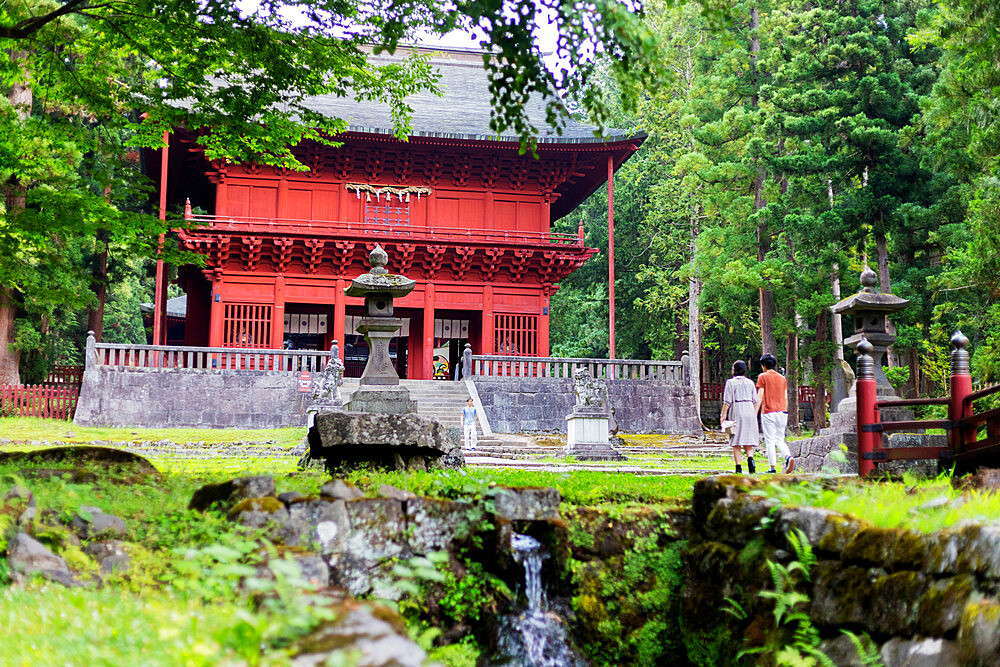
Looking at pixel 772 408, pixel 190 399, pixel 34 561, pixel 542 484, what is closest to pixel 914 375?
pixel 772 408

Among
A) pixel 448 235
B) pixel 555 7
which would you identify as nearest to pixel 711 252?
pixel 448 235

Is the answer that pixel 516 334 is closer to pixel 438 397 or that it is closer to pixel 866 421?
pixel 438 397

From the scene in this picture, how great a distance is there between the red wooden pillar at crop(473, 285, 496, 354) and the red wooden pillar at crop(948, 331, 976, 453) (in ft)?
51.7

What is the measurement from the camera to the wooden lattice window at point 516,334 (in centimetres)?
2422

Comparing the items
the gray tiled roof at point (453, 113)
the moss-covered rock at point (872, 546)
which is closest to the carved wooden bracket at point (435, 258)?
the gray tiled roof at point (453, 113)

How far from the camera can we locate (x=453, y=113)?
Answer: 2631cm

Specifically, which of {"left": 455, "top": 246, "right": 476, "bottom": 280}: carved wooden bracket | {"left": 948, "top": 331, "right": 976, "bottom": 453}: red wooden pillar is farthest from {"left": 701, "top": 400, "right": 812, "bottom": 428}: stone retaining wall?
{"left": 948, "top": 331, "right": 976, "bottom": 453}: red wooden pillar

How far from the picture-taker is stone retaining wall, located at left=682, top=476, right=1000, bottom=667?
452cm

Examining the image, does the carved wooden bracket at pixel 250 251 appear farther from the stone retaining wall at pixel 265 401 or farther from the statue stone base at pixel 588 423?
the statue stone base at pixel 588 423

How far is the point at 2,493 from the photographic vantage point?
18.3ft

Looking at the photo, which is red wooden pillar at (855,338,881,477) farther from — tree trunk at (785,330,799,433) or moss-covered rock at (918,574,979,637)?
tree trunk at (785,330,799,433)

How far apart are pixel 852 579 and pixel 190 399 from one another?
16.8 meters

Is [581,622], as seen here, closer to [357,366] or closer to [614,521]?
[614,521]

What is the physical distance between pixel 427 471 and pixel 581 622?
8.27 ft
